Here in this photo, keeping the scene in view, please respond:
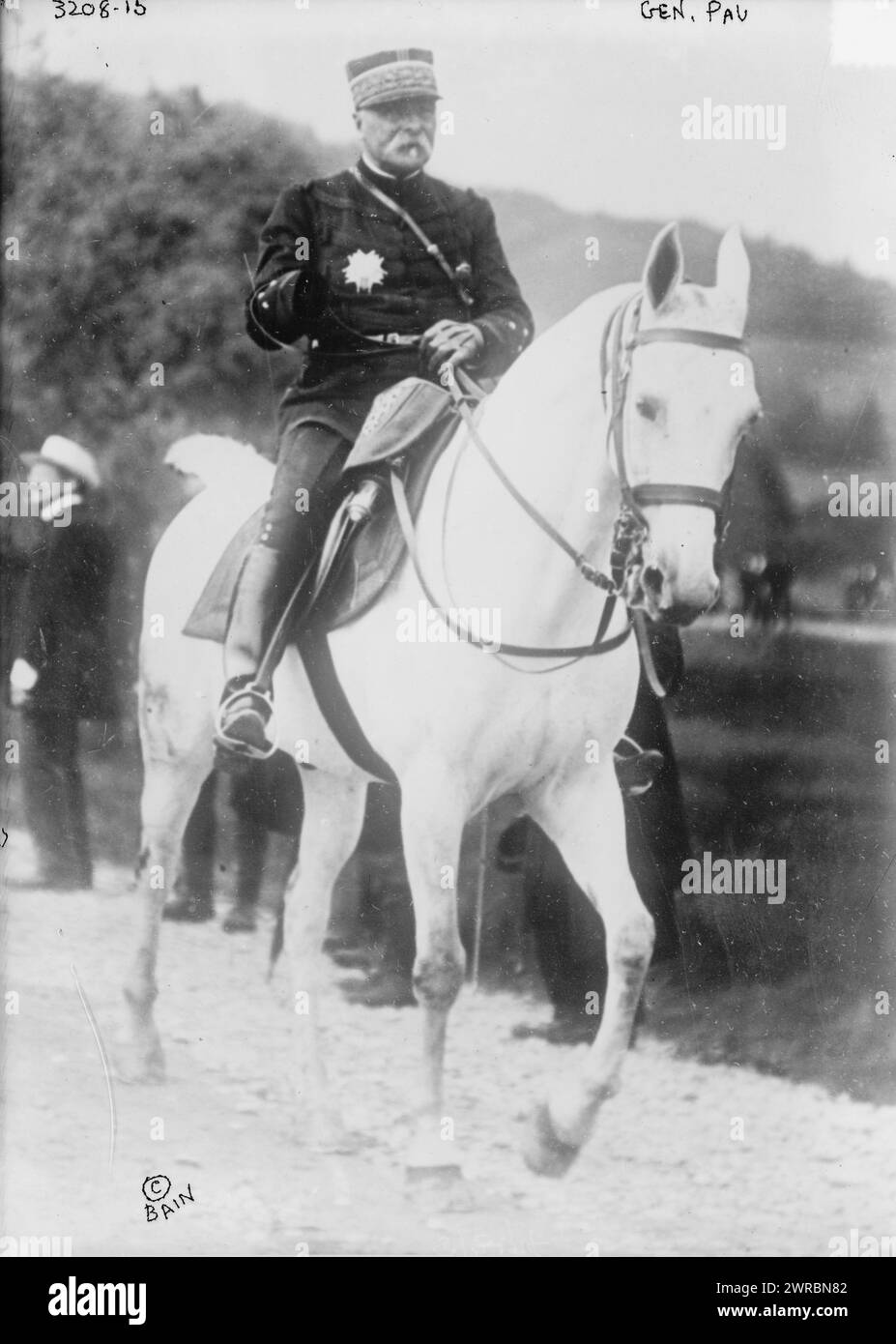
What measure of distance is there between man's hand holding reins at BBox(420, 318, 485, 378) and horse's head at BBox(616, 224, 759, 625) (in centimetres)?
53

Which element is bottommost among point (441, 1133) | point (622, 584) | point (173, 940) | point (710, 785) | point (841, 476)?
point (441, 1133)

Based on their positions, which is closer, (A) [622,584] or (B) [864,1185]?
(A) [622,584]

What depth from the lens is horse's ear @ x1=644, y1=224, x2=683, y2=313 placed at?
350 cm

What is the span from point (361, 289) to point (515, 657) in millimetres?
1134

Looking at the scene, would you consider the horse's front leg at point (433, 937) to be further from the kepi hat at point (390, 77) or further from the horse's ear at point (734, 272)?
the kepi hat at point (390, 77)

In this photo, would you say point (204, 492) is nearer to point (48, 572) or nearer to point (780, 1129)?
point (48, 572)

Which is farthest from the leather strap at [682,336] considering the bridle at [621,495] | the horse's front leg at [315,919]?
the horse's front leg at [315,919]

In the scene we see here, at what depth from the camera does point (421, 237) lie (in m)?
4.06

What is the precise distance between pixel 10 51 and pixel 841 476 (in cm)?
279

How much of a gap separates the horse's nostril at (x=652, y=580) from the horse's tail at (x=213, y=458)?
127 centimetres

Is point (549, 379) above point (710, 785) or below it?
above

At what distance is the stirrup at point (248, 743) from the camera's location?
4.00 metres

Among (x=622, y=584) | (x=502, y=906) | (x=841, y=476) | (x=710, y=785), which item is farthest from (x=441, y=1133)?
(x=841, y=476)

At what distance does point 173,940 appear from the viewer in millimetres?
4293
